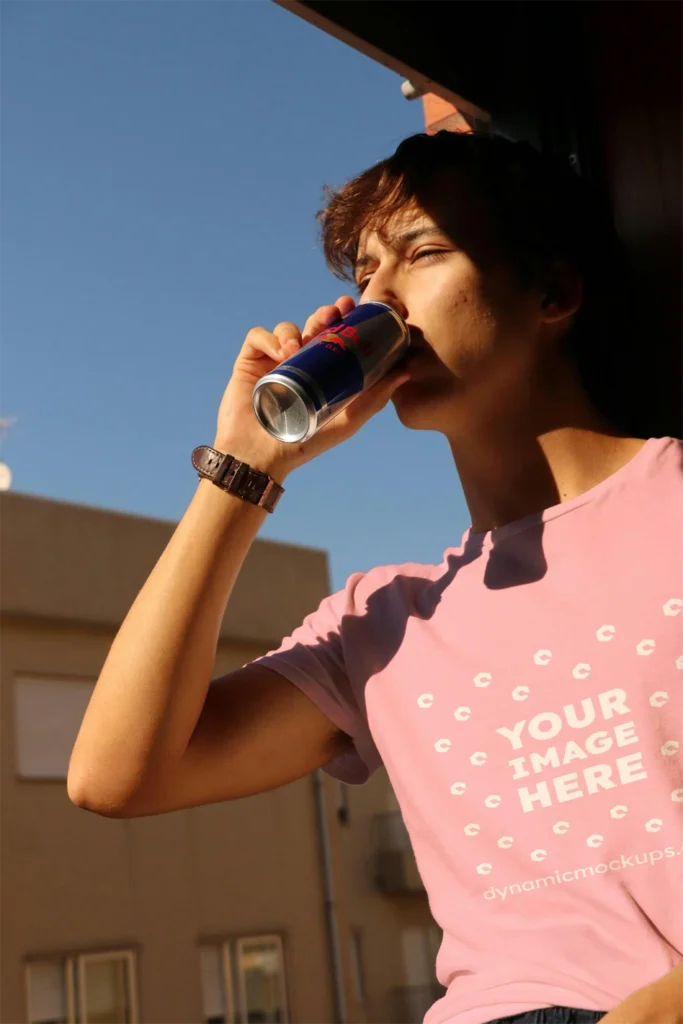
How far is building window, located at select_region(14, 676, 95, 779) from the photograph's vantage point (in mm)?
9250

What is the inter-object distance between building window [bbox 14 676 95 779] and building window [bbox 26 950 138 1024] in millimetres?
1361

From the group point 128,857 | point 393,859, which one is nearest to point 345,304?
point 128,857

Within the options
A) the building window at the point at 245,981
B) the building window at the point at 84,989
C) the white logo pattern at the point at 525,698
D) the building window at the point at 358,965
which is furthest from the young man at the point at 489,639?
the building window at the point at 358,965

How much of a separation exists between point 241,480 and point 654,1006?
0.58m

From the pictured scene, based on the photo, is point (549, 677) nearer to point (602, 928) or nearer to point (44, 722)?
point (602, 928)

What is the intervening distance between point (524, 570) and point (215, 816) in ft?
31.7

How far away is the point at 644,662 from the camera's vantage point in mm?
986

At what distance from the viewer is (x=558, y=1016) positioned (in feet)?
2.95

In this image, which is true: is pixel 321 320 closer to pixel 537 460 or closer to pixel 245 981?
pixel 537 460

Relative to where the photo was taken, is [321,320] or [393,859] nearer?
[321,320]

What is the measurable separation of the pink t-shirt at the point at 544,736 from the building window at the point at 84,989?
28.1 feet

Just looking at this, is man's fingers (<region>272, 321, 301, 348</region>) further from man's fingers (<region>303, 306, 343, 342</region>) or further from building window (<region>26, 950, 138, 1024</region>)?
building window (<region>26, 950, 138, 1024</region>)

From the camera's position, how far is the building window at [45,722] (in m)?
9.25

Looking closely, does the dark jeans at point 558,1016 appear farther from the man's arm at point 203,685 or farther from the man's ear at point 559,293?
the man's ear at point 559,293
